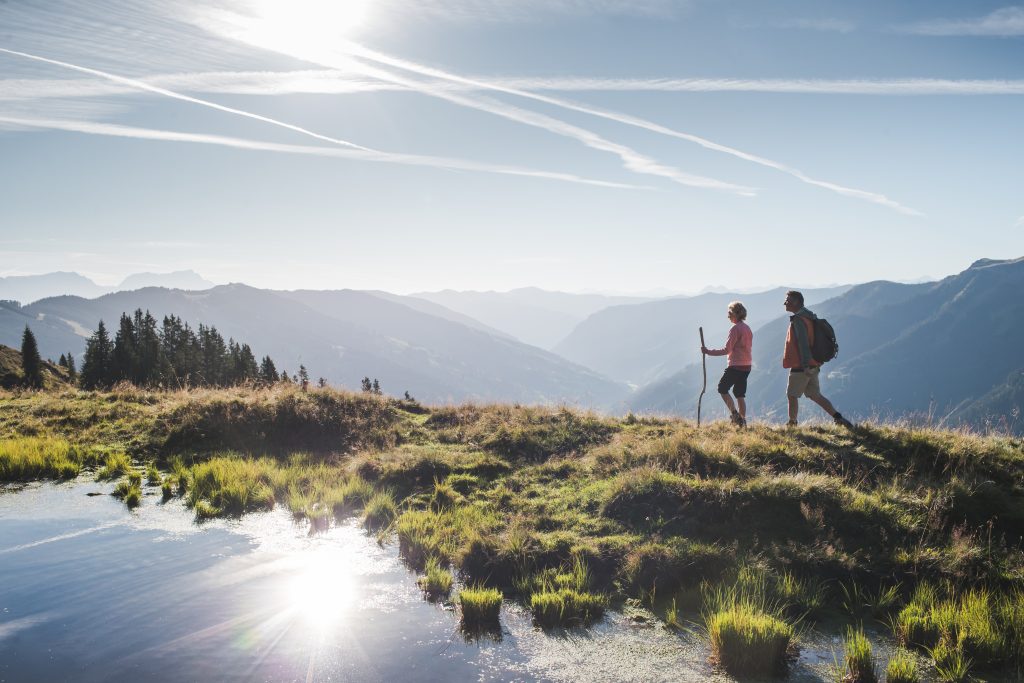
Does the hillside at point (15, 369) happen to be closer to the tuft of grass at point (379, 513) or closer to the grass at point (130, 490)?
the grass at point (130, 490)

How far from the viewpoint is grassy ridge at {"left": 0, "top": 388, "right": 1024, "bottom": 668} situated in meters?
7.09

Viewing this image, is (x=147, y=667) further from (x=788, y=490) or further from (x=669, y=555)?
(x=788, y=490)

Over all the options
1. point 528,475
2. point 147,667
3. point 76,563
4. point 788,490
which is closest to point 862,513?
point 788,490

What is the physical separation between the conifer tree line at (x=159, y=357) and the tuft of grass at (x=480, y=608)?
7025 centimetres

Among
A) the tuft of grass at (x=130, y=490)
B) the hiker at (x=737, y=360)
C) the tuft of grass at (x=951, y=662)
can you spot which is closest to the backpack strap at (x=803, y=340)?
the hiker at (x=737, y=360)

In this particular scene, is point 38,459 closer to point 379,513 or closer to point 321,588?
point 379,513

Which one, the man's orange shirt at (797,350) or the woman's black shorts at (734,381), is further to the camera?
the woman's black shorts at (734,381)

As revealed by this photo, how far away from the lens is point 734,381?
14430 mm

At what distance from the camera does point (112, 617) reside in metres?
6.38

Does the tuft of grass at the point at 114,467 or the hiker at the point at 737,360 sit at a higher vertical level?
the hiker at the point at 737,360

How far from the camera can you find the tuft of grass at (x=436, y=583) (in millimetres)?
7359

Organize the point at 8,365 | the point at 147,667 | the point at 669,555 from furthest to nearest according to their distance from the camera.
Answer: the point at 8,365
the point at 669,555
the point at 147,667

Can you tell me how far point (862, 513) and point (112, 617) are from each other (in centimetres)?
1009

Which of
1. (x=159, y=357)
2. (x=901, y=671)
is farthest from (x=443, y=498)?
(x=159, y=357)
